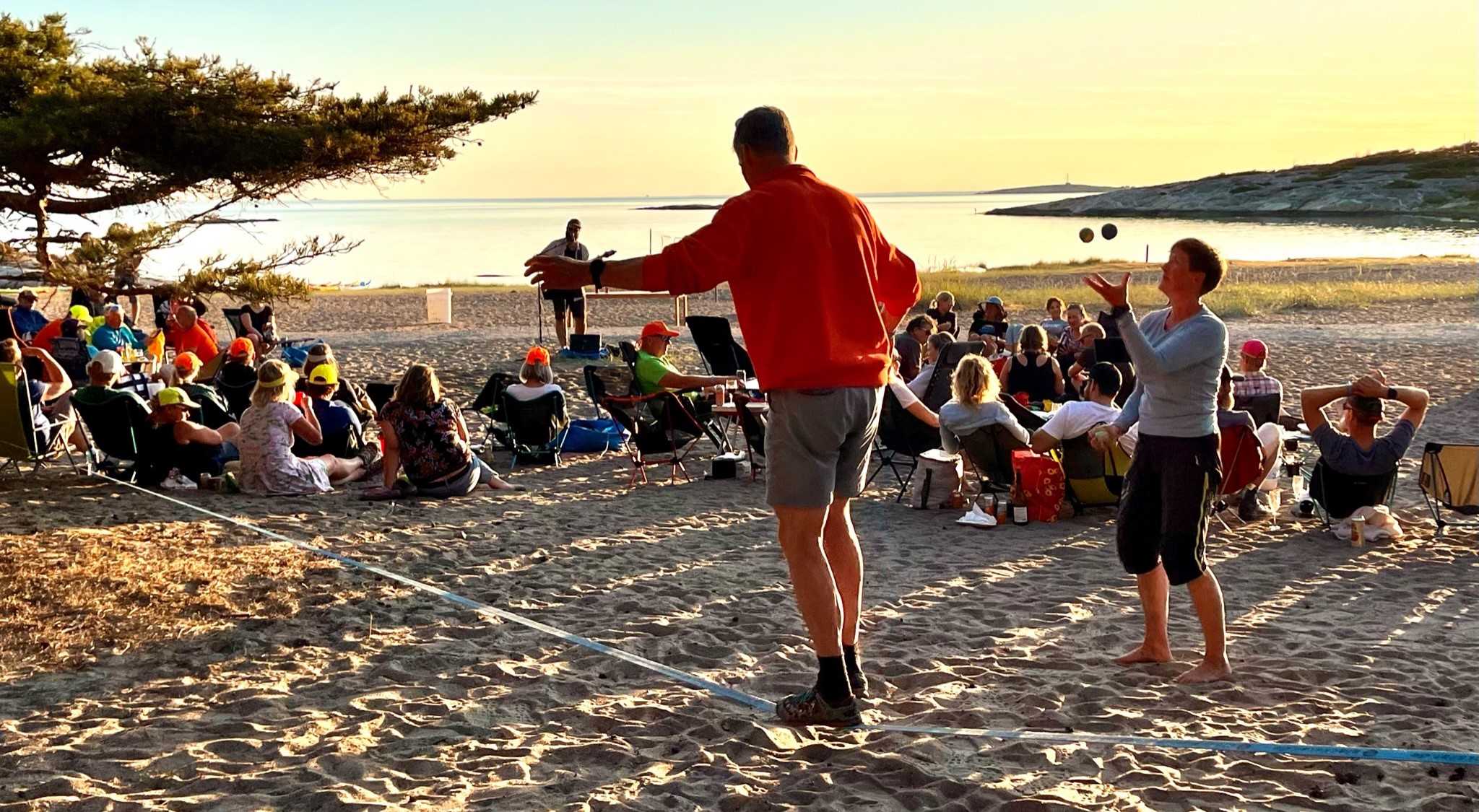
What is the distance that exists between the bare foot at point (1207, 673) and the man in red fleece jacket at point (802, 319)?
1.32 meters

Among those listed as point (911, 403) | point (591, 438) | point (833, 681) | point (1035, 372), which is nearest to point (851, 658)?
point (833, 681)

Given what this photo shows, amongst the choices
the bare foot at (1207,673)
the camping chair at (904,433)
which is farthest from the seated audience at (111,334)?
the bare foot at (1207,673)

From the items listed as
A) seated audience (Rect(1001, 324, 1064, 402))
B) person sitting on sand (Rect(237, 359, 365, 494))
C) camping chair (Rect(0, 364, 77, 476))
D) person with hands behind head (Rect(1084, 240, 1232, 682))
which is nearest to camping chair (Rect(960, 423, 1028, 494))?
seated audience (Rect(1001, 324, 1064, 402))

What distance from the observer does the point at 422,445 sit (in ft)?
27.8

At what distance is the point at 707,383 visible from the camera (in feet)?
30.6

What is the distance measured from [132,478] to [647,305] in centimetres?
1754

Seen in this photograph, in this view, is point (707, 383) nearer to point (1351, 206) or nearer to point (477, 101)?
point (477, 101)

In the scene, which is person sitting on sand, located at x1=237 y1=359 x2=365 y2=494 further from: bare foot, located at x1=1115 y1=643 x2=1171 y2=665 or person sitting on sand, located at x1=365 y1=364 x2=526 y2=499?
bare foot, located at x1=1115 y1=643 x2=1171 y2=665

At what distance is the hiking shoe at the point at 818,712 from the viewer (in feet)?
13.6

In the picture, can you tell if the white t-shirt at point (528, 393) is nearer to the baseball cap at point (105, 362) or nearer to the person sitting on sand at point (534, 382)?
the person sitting on sand at point (534, 382)

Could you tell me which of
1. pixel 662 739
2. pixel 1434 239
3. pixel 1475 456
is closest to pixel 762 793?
pixel 662 739

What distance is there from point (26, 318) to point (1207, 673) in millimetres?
13697

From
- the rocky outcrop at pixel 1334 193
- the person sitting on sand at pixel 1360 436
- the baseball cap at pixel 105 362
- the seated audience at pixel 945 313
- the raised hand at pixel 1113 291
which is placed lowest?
the person sitting on sand at pixel 1360 436

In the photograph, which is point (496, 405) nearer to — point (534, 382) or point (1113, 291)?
point (534, 382)
